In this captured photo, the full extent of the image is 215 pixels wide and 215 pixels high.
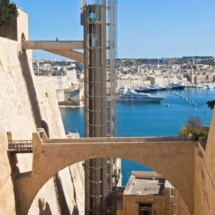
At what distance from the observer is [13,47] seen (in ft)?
58.9

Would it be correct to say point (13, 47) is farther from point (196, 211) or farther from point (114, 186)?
point (196, 211)

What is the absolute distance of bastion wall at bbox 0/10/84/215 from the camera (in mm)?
14125

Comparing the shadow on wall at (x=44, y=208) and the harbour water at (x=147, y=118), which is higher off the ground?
the shadow on wall at (x=44, y=208)

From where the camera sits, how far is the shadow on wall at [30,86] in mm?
18711

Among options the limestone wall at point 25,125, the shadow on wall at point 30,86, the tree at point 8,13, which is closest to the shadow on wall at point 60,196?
the limestone wall at point 25,125

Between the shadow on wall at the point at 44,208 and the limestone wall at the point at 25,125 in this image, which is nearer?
the limestone wall at the point at 25,125

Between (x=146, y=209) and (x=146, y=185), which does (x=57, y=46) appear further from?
(x=146, y=209)

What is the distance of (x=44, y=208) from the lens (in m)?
16.2

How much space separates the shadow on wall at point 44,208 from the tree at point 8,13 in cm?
762

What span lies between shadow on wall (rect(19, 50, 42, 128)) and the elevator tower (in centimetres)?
243

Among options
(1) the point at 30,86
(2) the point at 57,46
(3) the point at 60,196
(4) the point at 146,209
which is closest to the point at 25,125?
(1) the point at 30,86

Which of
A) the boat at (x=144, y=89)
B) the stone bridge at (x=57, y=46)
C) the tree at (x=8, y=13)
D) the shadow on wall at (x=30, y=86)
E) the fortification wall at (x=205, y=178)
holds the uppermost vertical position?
the tree at (x=8, y=13)

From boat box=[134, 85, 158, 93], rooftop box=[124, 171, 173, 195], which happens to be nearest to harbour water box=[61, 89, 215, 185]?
rooftop box=[124, 171, 173, 195]

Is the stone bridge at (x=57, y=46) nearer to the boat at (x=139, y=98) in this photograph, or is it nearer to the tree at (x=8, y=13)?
the tree at (x=8, y=13)
